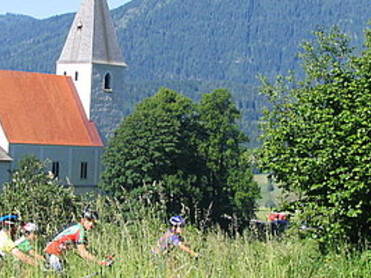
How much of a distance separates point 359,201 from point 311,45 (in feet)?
20.9

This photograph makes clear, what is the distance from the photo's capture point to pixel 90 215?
1067 centimetres

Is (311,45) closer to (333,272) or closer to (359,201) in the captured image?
(359,201)

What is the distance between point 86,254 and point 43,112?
5380 cm

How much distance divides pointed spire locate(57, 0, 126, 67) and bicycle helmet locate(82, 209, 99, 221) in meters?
54.0

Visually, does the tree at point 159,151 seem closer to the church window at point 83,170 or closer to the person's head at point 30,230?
the church window at point 83,170

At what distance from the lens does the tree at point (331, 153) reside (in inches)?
523

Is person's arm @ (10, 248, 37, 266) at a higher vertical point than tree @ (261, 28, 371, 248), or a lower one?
lower

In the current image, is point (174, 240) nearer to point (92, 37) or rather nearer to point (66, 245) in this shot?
point (66, 245)

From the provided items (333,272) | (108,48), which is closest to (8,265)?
(333,272)

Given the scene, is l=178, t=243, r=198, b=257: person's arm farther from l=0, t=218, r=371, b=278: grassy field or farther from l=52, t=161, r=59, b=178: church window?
l=52, t=161, r=59, b=178: church window

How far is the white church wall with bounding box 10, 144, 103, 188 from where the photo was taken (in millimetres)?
61375

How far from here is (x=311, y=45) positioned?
18.9m

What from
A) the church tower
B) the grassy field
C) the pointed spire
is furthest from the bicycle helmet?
the pointed spire

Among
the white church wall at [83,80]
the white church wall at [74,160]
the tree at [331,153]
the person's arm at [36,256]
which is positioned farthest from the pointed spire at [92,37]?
the person's arm at [36,256]
